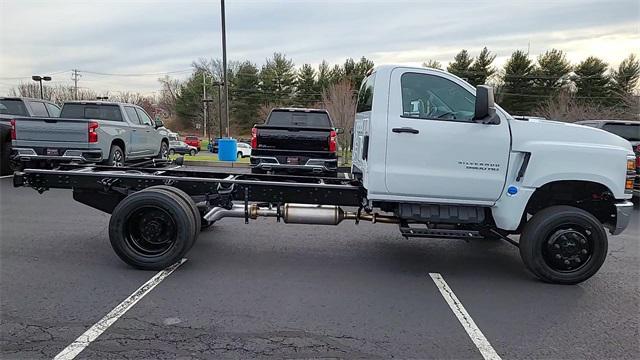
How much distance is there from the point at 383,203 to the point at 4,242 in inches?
205

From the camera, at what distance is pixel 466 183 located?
521 cm

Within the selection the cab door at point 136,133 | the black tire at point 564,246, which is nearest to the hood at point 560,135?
the black tire at point 564,246

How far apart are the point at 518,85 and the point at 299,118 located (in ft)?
147

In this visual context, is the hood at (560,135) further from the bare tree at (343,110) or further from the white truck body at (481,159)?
the bare tree at (343,110)

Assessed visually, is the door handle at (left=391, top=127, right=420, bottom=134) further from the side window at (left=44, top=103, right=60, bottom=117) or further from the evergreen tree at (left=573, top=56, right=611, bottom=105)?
the evergreen tree at (left=573, top=56, right=611, bottom=105)

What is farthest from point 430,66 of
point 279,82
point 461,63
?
point 279,82

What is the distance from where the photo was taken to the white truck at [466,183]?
5117 millimetres

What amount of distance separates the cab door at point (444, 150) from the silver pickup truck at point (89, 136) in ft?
17.1

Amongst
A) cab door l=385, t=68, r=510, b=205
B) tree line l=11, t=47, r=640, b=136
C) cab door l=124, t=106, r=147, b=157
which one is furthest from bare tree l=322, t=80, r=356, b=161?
cab door l=385, t=68, r=510, b=205

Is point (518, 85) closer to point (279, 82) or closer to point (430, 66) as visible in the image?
point (430, 66)

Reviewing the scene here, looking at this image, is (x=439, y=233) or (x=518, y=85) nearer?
(x=439, y=233)

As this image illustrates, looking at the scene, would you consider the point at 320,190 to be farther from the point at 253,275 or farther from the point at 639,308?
the point at 639,308

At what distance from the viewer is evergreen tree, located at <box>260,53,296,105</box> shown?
6619cm

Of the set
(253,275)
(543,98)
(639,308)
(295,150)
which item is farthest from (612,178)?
(543,98)
